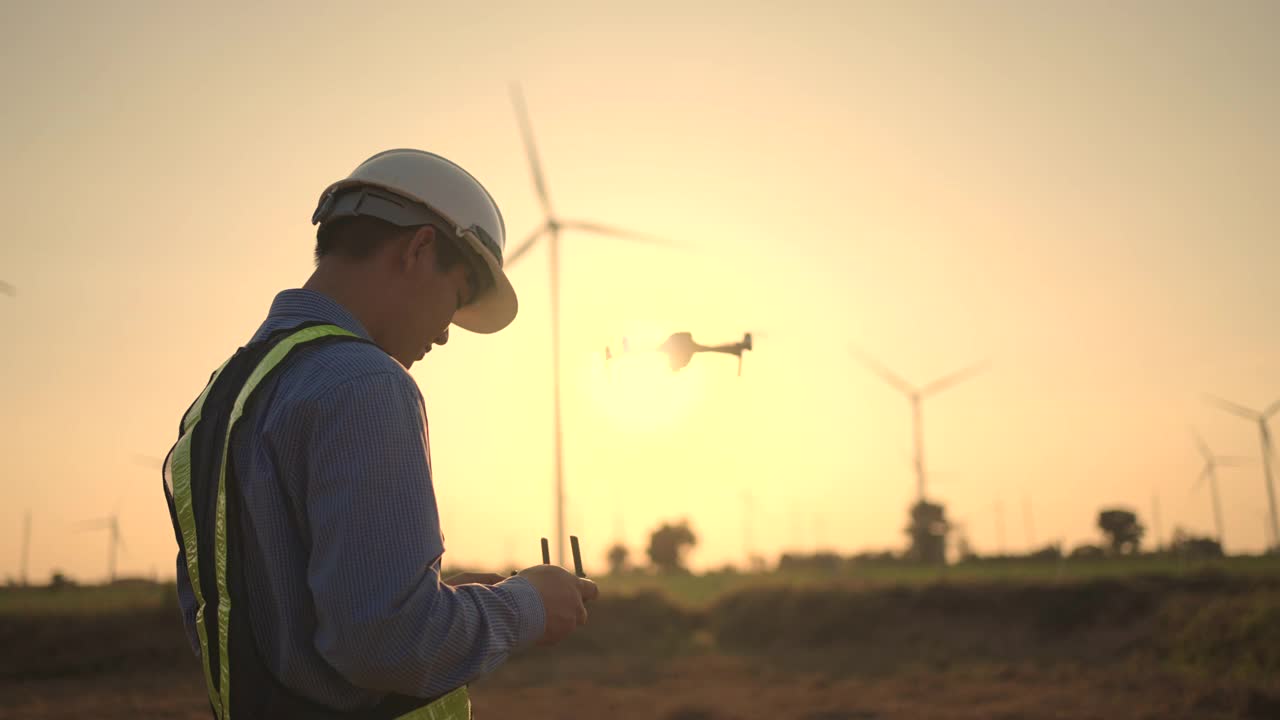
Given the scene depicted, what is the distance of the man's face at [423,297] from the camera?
362cm

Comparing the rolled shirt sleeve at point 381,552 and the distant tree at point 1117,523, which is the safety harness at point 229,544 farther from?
the distant tree at point 1117,523

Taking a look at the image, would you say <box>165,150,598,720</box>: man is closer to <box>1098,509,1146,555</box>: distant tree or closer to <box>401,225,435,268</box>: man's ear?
<box>401,225,435,268</box>: man's ear

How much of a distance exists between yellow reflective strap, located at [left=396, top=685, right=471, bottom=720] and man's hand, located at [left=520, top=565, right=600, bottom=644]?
28 cm

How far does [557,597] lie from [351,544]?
0.75 metres

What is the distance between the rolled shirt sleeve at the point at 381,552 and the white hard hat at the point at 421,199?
0.80 meters

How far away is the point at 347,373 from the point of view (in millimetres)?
2986

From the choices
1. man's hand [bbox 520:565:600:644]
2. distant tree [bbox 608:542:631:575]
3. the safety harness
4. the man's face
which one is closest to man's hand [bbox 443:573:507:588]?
man's hand [bbox 520:565:600:644]

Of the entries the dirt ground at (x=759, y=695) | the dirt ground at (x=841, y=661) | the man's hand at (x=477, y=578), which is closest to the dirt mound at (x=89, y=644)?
the dirt ground at (x=841, y=661)

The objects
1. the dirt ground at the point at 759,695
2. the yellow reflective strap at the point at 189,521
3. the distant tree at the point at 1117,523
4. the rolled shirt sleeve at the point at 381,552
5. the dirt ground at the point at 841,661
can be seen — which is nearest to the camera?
the rolled shirt sleeve at the point at 381,552

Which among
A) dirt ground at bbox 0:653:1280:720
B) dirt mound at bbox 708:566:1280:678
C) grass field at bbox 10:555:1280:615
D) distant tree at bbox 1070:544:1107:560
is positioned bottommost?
dirt ground at bbox 0:653:1280:720

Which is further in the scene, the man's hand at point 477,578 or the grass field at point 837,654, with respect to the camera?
the grass field at point 837,654

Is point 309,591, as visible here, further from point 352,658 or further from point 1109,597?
point 1109,597

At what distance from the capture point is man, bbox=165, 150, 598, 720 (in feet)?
9.39

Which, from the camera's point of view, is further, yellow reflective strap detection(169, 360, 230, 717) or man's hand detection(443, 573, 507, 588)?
man's hand detection(443, 573, 507, 588)
